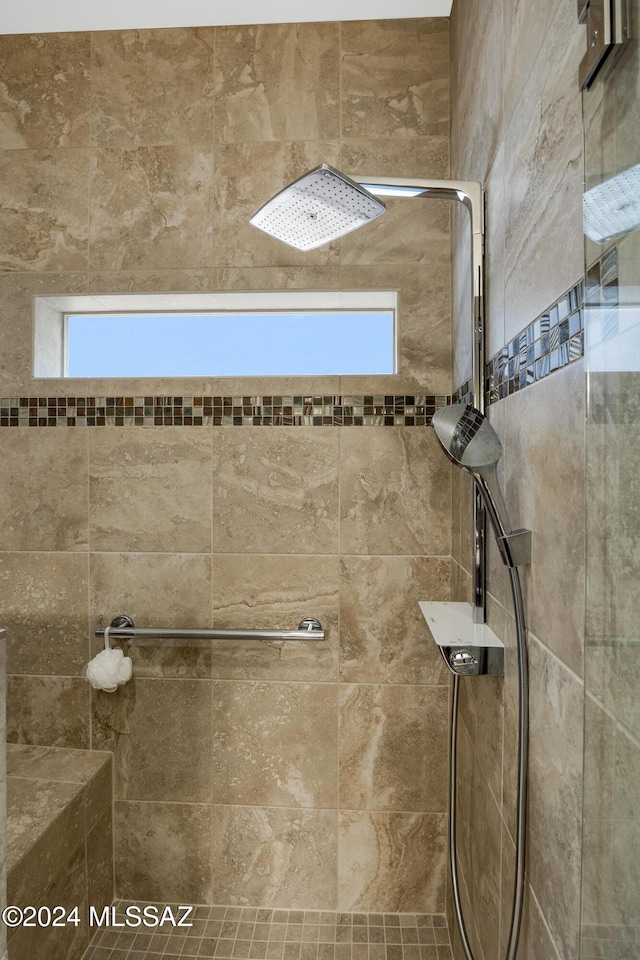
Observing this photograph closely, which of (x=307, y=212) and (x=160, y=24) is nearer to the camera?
(x=307, y=212)

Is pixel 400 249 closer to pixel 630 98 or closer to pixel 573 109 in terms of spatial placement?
pixel 573 109

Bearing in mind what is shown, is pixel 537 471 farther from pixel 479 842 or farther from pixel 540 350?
pixel 479 842

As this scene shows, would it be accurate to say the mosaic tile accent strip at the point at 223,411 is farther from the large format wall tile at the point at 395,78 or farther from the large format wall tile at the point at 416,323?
the large format wall tile at the point at 395,78

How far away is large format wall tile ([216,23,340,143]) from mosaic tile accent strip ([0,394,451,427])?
31.4 inches

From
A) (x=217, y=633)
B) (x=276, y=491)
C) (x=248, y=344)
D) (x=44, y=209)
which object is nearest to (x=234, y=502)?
(x=276, y=491)

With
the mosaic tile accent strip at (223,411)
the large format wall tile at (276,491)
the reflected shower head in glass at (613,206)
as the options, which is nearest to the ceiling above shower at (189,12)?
the mosaic tile accent strip at (223,411)

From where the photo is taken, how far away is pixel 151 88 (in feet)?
5.80

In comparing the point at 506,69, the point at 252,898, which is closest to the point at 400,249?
the point at 506,69

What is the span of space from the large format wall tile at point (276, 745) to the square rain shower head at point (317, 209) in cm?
123

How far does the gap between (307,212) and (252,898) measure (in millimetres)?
1871

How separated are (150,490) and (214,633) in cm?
47

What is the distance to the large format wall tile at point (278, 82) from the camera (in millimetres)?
1725

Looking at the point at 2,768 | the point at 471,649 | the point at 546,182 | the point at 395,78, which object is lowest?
the point at 2,768

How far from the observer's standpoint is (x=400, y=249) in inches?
67.6
